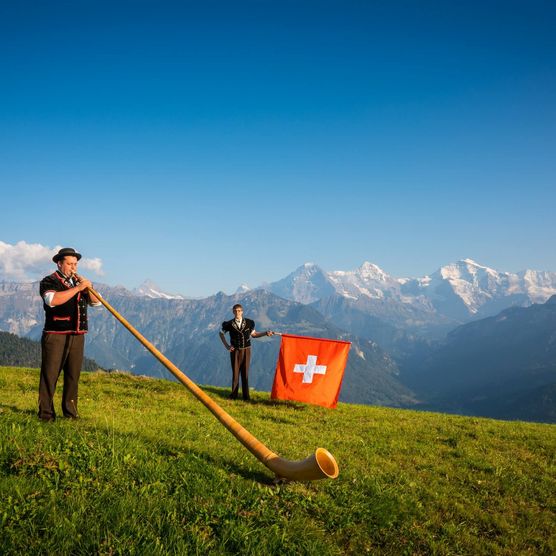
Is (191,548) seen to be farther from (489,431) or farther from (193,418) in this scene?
(489,431)

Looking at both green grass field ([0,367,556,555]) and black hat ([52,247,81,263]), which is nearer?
green grass field ([0,367,556,555])

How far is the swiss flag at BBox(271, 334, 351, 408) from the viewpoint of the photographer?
56.0 ft

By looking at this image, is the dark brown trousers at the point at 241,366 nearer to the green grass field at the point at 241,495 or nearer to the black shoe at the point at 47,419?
the green grass field at the point at 241,495

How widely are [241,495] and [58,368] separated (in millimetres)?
5385

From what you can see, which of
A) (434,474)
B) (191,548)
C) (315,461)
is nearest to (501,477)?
(434,474)

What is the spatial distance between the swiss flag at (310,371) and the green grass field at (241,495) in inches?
204

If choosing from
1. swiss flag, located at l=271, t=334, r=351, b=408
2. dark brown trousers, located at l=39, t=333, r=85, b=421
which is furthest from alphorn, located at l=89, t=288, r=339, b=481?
swiss flag, located at l=271, t=334, r=351, b=408

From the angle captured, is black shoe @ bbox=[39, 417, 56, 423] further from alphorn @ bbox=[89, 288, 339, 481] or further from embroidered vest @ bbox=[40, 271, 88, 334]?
alphorn @ bbox=[89, 288, 339, 481]

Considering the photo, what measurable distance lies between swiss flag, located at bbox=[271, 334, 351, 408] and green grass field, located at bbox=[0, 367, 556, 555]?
17.0 feet

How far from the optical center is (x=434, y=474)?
31.1 ft

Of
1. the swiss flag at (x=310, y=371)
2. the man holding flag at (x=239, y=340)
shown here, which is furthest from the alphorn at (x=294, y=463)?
the swiss flag at (x=310, y=371)

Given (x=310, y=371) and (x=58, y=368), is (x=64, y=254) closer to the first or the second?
(x=58, y=368)

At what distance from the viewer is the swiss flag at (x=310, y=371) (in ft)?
56.0

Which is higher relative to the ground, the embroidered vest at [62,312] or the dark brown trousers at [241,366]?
the embroidered vest at [62,312]
